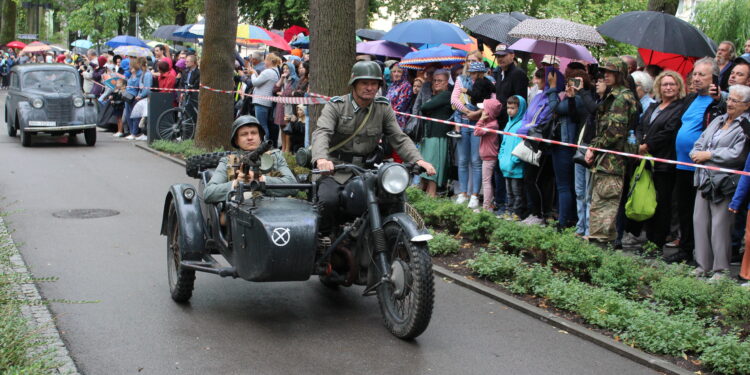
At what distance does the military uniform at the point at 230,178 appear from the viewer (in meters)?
6.89

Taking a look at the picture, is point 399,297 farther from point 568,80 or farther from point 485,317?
point 568,80

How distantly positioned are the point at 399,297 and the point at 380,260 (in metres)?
0.33

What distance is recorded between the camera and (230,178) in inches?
279

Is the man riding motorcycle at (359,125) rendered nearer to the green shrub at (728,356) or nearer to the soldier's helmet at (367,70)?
the soldier's helmet at (367,70)

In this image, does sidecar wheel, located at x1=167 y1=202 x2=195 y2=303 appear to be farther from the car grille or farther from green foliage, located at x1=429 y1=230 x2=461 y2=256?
the car grille

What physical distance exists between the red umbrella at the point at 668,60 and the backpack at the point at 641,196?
248cm

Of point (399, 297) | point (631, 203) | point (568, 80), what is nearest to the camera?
point (399, 297)

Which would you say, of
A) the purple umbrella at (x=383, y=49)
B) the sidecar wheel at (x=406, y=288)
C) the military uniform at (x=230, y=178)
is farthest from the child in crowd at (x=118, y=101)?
the sidecar wheel at (x=406, y=288)

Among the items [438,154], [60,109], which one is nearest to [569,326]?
[438,154]

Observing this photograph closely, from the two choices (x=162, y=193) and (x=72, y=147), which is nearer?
(x=162, y=193)

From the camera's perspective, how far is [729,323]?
6617mm

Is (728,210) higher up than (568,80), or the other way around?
(568,80)

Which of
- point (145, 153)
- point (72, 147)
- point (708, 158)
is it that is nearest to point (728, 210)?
point (708, 158)

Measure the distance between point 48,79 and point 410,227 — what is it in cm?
1665
